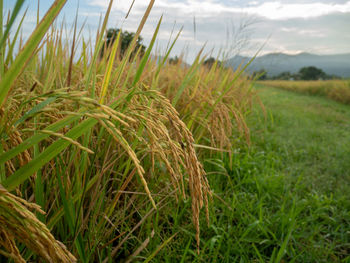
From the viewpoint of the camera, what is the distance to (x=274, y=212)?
86.1 inches

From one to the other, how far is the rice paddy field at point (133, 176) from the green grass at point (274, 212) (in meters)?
0.01

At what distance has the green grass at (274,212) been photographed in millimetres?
1547

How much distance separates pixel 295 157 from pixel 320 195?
3.59 ft

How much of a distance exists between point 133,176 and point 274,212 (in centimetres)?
133

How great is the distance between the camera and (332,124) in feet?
20.7

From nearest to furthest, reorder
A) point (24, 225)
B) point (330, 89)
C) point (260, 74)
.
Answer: point (24, 225) → point (260, 74) → point (330, 89)

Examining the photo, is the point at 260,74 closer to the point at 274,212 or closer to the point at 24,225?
the point at 274,212

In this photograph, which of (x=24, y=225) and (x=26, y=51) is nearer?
(x=24, y=225)

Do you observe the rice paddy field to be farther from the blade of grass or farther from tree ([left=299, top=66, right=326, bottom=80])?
tree ([left=299, top=66, right=326, bottom=80])

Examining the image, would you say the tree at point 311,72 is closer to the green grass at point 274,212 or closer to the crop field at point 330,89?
the crop field at point 330,89

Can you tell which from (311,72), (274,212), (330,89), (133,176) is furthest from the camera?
(311,72)

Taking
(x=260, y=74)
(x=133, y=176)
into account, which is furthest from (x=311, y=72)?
(x=133, y=176)

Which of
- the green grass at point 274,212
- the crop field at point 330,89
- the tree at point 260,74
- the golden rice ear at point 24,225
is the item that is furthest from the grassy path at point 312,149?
the crop field at point 330,89

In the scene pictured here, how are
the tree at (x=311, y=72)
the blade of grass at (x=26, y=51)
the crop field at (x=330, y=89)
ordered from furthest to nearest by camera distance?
the tree at (x=311, y=72), the crop field at (x=330, y=89), the blade of grass at (x=26, y=51)
